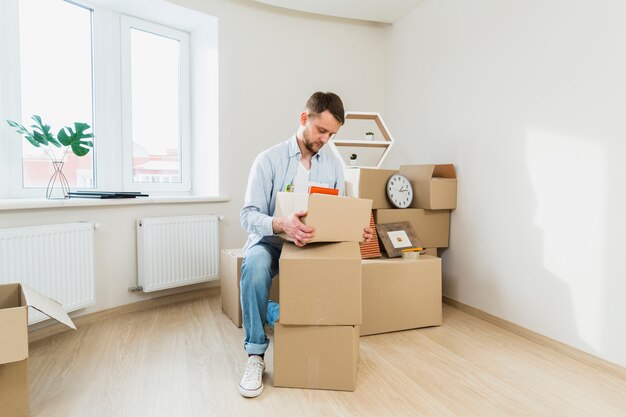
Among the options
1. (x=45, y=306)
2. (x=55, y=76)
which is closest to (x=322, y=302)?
(x=45, y=306)

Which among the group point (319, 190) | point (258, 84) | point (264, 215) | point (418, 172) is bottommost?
point (264, 215)

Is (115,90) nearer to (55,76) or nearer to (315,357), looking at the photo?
(55,76)

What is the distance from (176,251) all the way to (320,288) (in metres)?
1.44

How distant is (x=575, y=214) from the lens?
1850 mm

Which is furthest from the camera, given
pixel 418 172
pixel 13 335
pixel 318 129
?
pixel 418 172

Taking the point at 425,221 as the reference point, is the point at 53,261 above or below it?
below

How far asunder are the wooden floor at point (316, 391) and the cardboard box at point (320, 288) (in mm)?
291

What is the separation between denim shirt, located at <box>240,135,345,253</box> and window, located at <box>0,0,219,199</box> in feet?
3.60

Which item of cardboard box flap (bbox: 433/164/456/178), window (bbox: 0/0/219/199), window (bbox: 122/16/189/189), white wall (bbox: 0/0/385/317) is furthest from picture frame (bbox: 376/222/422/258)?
window (bbox: 122/16/189/189)

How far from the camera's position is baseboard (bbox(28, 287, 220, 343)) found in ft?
6.57

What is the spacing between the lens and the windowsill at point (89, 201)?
1.90 metres

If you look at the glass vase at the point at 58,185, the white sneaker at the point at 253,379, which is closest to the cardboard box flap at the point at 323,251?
the white sneaker at the point at 253,379

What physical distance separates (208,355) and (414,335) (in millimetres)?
1030

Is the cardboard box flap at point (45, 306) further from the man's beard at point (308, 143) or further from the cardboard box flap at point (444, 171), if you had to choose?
the cardboard box flap at point (444, 171)
